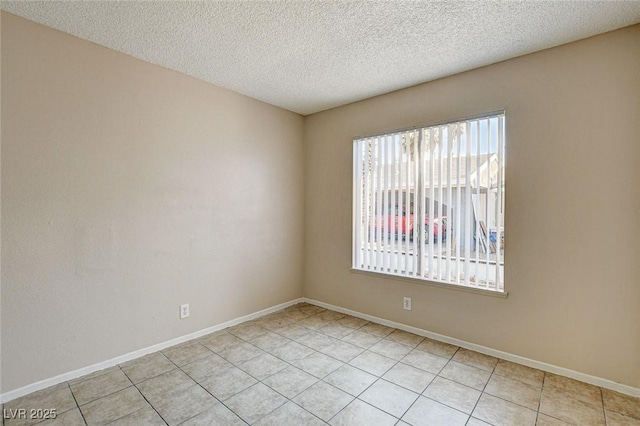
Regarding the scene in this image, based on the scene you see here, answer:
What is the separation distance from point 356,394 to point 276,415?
570 millimetres

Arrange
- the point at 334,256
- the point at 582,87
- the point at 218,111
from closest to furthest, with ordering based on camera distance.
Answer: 1. the point at 582,87
2. the point at 218,111
3. the point at 334,256

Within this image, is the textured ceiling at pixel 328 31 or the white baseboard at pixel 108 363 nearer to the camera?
the textured ceiling at pixel 328 31

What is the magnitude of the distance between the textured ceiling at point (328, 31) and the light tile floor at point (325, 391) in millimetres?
2561

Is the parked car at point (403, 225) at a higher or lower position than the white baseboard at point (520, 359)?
higher

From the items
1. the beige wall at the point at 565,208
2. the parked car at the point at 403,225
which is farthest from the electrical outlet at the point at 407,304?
the parked car at the point at 403,225

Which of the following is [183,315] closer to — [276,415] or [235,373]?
[235,373]

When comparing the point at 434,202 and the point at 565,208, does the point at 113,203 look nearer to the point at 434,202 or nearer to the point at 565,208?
the point at 434,202

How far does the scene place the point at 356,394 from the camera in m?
2.09

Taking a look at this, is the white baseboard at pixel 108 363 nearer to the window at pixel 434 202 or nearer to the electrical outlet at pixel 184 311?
the electrical outlet at pixel 184 311

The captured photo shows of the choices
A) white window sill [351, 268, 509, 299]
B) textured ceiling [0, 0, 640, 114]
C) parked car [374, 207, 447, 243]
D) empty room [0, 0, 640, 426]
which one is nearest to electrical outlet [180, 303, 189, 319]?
empty room [0, 0, 640, 426]

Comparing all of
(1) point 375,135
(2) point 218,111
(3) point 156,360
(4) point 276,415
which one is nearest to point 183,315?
(3) point 156,360

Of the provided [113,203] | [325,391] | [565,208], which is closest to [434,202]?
[565,208]

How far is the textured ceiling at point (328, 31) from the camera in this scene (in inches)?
75.5

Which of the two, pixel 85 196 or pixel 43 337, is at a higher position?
pixel 85 196
